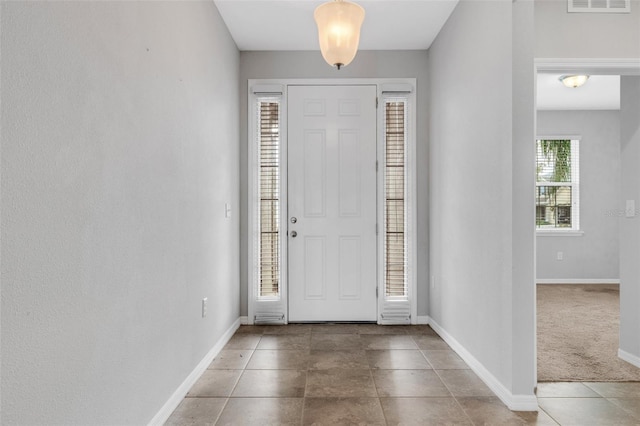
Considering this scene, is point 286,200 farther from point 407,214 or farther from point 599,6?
point 599,6

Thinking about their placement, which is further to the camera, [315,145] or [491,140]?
[315,145]

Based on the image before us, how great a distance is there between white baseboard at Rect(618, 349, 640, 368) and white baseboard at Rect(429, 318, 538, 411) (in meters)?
1.17

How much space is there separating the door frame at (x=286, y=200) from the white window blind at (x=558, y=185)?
335cm

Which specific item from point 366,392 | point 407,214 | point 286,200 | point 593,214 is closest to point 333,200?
point 286,200

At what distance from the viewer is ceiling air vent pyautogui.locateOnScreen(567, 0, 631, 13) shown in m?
2.21

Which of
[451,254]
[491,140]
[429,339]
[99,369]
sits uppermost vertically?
[491,140]

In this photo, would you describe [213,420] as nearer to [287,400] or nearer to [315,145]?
[287,400]

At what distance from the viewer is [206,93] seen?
264cm

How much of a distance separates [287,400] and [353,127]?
252 cm

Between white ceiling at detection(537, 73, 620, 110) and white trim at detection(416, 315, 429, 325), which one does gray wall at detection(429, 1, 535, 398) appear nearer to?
white trim at detection(416, 315, 429, 325)

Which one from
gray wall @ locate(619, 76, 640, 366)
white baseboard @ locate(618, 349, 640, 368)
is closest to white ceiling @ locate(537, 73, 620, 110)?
gray wall @ locate(619, 76, 640, 366)

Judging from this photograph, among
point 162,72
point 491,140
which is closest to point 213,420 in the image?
point 162,72

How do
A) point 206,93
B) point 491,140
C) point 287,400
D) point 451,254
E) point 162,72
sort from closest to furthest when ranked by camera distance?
1. point 162,72
2. point 287,400
3. point 491,140
4. point 206,93
5. point 451,254

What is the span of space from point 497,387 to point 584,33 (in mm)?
2186
